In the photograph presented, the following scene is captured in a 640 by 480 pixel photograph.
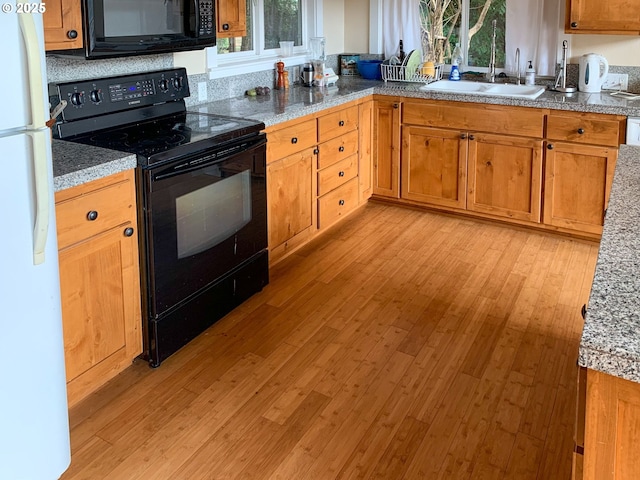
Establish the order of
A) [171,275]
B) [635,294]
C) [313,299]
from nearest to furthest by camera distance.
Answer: [635,294] → [171,275] → [313,299]

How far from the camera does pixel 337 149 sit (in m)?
4.02

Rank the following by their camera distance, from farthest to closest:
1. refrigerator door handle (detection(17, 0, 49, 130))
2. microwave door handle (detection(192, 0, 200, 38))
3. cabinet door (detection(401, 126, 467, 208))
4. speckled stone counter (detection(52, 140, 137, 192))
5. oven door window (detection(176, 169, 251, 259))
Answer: cabinet door (detection(401, 126, 467, 208)) < microwave door handle (detection(192, 0, 200, 38)) < oven door window (detection(176, 169, 251, 259)) < speckled stone counter (detection(52, 140, 137, 192)) < refrigerator door handle (detection(17, 0, 49, 130))

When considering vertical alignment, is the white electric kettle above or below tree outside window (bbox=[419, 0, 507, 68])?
below

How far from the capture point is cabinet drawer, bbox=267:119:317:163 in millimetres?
3287

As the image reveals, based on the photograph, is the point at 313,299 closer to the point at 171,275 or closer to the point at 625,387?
the point at 171,275

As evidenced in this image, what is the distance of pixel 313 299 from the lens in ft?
10.8

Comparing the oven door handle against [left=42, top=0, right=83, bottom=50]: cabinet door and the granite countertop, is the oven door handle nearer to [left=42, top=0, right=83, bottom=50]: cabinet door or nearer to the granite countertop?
the granite countertop

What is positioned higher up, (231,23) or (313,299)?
(231,23)

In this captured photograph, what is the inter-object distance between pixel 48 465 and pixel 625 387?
1624 millimetres

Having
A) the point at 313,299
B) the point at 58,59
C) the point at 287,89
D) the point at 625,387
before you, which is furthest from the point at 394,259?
the point at 625,387

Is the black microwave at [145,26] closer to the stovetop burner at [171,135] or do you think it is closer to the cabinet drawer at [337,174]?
the stovetop burner at [171,135]

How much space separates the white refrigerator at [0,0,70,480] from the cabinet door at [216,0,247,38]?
5.22 feet

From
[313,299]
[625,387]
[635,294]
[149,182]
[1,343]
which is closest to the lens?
[625,387]

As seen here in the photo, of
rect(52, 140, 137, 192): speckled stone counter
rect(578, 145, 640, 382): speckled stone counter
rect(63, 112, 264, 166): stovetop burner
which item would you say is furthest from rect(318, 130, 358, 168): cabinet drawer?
rect(578, 145, 640, 382): speckled stone counter
